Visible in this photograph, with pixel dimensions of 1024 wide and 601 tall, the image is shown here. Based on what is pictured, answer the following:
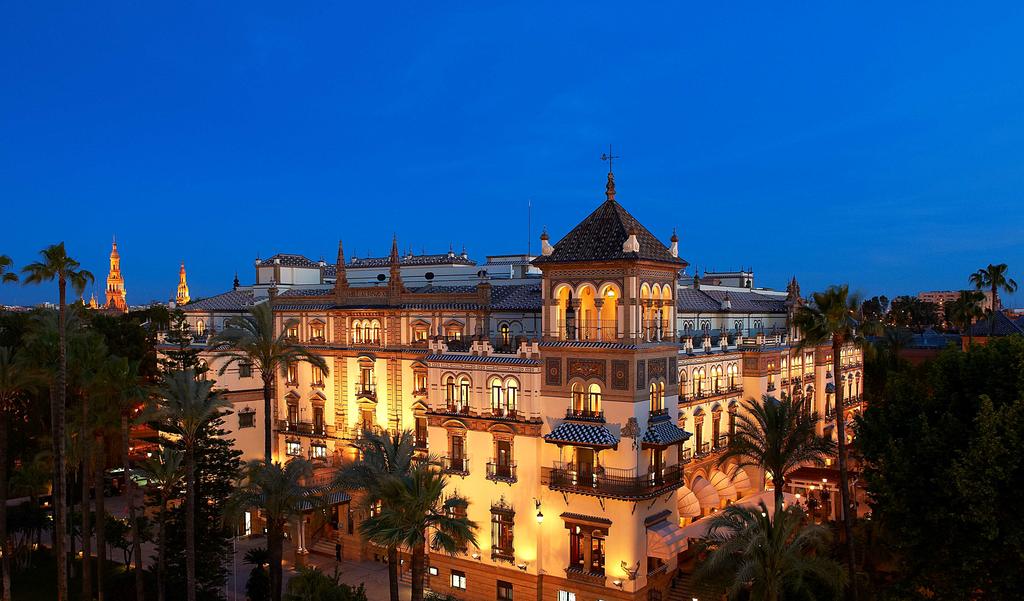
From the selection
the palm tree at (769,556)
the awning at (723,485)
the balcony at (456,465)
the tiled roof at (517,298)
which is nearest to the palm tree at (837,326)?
the palm tree at (769,556)

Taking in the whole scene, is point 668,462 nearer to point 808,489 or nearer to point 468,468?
point 468,468

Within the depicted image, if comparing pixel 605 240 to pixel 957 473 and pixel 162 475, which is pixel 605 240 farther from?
pixel 162 475

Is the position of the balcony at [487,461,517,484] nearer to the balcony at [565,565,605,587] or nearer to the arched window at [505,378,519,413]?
the arched window at [505,378,519,413]

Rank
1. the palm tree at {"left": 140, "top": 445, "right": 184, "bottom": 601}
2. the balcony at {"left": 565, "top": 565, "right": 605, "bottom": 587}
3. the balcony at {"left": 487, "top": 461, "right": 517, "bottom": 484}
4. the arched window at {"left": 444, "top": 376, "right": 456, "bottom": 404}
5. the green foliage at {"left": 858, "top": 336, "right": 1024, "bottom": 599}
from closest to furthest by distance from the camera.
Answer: the green foliage at {"left": 858, "top": 336, "right": 1024, "bottom": 599} → the palm tree at {"left": 140, "top": 445, "right": 184, "bottom": 601} → the balcony at {"left": 565, "top": 565, "right": 605, "bottom": 587} → the balcony at {"left": 487, "top": 461, "right": 517, "bottom": 484} → the arched window at {"left": 444, "top": 376, "right": 456, "bottom": 404}

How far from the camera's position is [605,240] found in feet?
109

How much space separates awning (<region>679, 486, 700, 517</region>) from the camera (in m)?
35.9

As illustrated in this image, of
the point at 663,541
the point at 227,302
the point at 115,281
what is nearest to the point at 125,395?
the point at 663,541

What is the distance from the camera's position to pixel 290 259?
192 ft

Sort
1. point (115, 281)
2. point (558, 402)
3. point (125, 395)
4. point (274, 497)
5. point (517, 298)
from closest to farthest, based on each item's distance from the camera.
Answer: point (274, 497) < point (125, 395) < point (558, 402) < point (517, 298) < point (115, 281)

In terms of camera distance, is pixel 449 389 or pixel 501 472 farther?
pixel 449 389

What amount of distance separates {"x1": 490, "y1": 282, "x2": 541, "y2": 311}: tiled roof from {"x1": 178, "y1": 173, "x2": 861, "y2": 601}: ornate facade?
0.14 meters

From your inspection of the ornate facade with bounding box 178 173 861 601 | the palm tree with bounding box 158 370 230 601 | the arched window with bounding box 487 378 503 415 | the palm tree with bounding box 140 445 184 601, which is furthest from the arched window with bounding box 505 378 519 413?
the palm tree with bounding box 140 445 184 601

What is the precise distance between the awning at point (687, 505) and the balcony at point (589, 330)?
9773 mm

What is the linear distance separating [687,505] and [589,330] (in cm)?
1097
